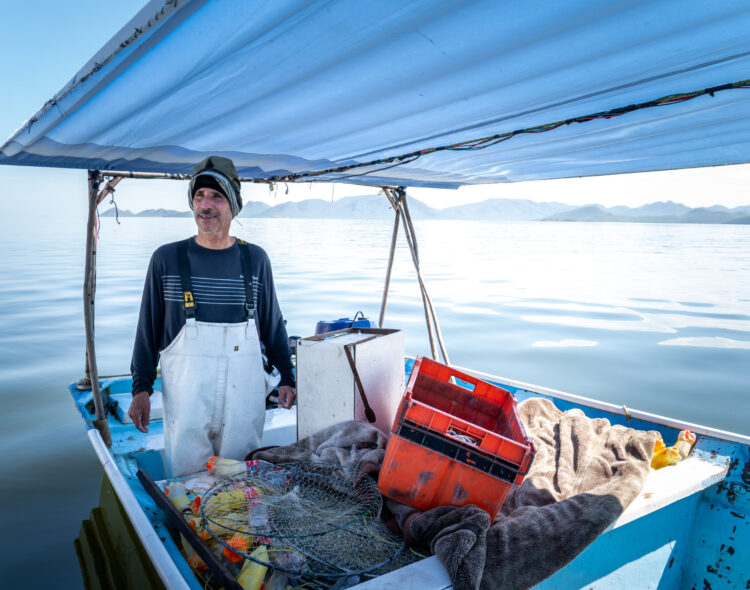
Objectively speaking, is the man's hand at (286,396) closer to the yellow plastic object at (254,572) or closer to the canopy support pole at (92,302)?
the yellow plastic object at (254,572)

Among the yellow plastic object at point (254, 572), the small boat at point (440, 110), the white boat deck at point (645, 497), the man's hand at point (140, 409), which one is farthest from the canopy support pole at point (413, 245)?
the yellow plastic object at point (254, 572)

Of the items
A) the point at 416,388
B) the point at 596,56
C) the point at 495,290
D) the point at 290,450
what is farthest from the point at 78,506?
the point at 495,290

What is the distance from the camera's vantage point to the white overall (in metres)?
2.72

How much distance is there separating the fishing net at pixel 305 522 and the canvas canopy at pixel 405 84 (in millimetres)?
1763

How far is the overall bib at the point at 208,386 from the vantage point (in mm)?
2717

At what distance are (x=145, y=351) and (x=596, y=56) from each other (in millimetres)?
2626

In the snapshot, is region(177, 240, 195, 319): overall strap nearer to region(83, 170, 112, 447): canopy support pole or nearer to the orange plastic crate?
the orange plastic crate

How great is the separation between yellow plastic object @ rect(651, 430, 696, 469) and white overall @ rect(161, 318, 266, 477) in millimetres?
2401

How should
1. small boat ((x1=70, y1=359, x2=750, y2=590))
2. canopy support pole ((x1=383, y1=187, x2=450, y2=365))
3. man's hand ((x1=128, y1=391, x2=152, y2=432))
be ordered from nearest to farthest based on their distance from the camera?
small boat ((x1=70, y1=359, x2=750, y2=590)), man's hand ((x1=128, y1=391, x2=152, y2=432)), canopy support pole ((x1=383, y1=187, x2=450, y2=365))

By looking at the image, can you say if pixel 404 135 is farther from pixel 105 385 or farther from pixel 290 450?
pixel 105 385

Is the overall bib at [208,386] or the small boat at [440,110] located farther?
the overall bib at [208,386]

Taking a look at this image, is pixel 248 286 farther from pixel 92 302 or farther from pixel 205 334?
pixel 92 302

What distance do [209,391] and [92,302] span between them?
2.20 meters

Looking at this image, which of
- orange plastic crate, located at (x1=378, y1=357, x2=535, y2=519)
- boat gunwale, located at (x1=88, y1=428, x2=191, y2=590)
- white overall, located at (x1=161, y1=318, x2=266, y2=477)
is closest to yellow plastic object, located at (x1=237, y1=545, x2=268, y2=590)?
boat gunwale, located at (x1=88, y1=428, x2=191, y2=590)
